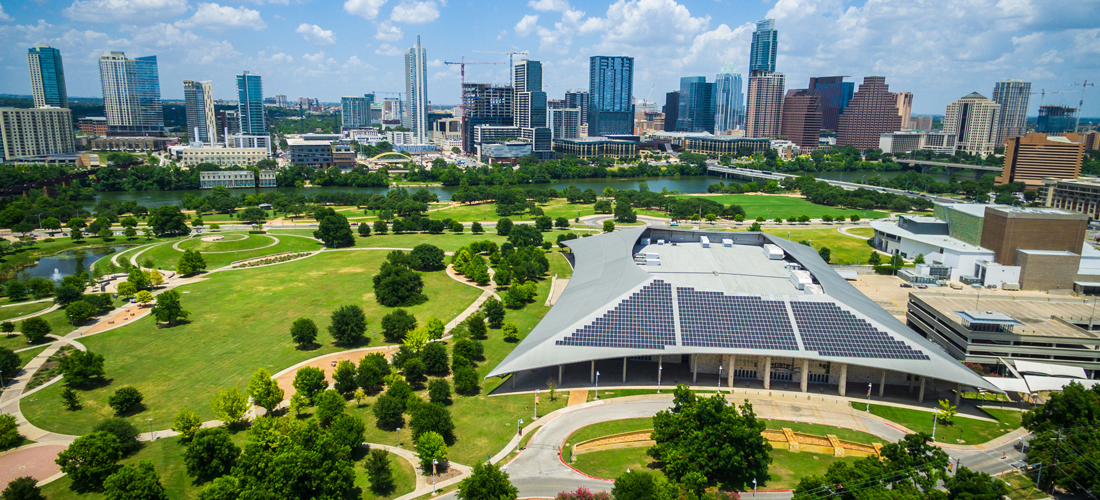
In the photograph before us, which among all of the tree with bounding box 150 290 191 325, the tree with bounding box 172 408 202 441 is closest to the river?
the tree with bounding box 150 290 191 325

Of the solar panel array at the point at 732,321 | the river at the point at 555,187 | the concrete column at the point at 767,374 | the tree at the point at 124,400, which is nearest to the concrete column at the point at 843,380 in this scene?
the solar panel array at the point at 732,321

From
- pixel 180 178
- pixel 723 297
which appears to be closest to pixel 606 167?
pixel 180 178

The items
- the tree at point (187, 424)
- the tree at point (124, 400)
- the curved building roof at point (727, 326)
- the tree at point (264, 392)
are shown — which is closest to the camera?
the tree at point (187, 424)

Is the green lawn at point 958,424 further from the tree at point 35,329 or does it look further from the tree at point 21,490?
the tree at point 35,329

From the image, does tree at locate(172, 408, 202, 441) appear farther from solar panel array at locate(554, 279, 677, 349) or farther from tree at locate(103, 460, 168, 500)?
solar panel array at locate(554, 279, 677, 349)

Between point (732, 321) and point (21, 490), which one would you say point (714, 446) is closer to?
point (732, 321)
